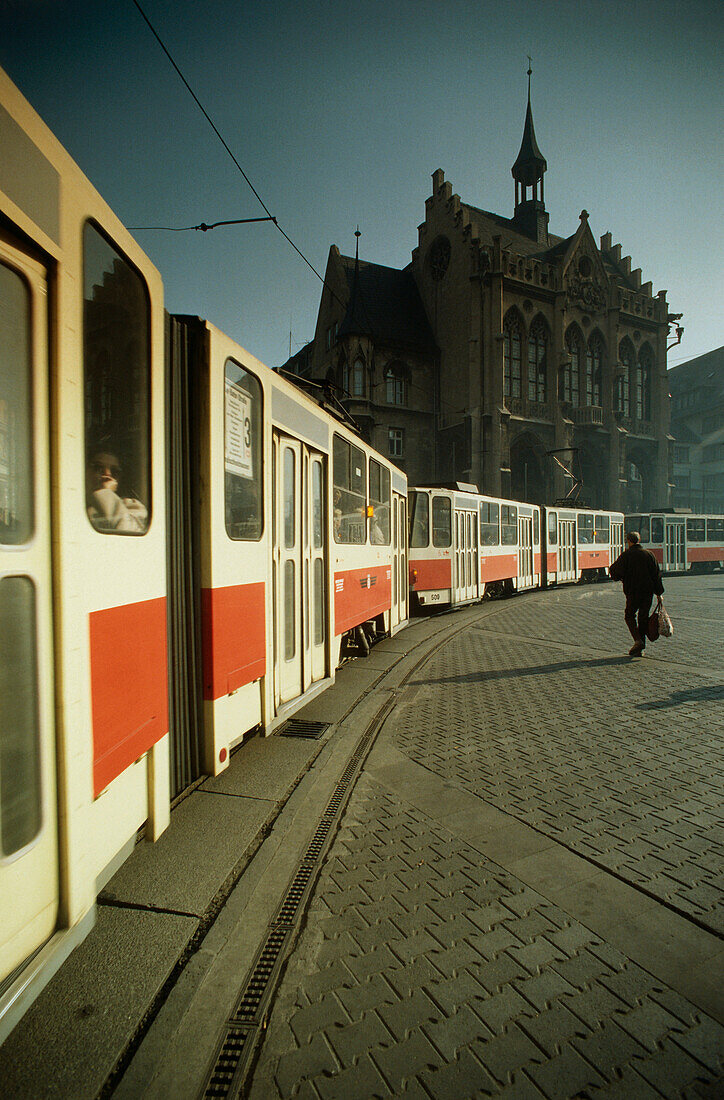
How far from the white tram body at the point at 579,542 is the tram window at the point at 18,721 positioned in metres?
21.5

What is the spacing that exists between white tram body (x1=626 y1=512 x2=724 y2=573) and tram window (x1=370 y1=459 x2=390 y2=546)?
76.8 ft

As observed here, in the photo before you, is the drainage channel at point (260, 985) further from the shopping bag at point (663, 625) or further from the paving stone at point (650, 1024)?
the shopping bag at point (663, 625)

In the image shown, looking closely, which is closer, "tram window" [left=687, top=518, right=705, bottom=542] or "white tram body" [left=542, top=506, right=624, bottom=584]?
"white tram body" [left=542, top=506, right=624, bottom=584]

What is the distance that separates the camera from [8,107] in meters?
1.69

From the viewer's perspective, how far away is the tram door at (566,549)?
23.1 m

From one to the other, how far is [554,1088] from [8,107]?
323 centimetres

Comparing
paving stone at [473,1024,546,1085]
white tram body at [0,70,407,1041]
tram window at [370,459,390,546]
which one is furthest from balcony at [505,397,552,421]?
paving stone at [473,1024,546,1085]

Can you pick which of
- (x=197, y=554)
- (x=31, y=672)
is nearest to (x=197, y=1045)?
(x=31, y=672)

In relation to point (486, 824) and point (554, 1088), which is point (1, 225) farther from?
point (486, 824)

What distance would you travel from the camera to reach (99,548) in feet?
7.40

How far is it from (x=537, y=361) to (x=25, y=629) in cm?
4237

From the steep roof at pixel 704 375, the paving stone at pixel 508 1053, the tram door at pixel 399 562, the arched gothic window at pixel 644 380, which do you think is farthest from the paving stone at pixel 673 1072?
the steep roof at pixel 704 375

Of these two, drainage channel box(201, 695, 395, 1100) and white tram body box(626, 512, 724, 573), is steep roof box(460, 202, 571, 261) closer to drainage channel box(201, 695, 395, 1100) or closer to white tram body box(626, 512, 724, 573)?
white tram body box(626, 512, 724, 573)

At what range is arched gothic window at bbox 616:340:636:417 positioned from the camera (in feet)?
145
